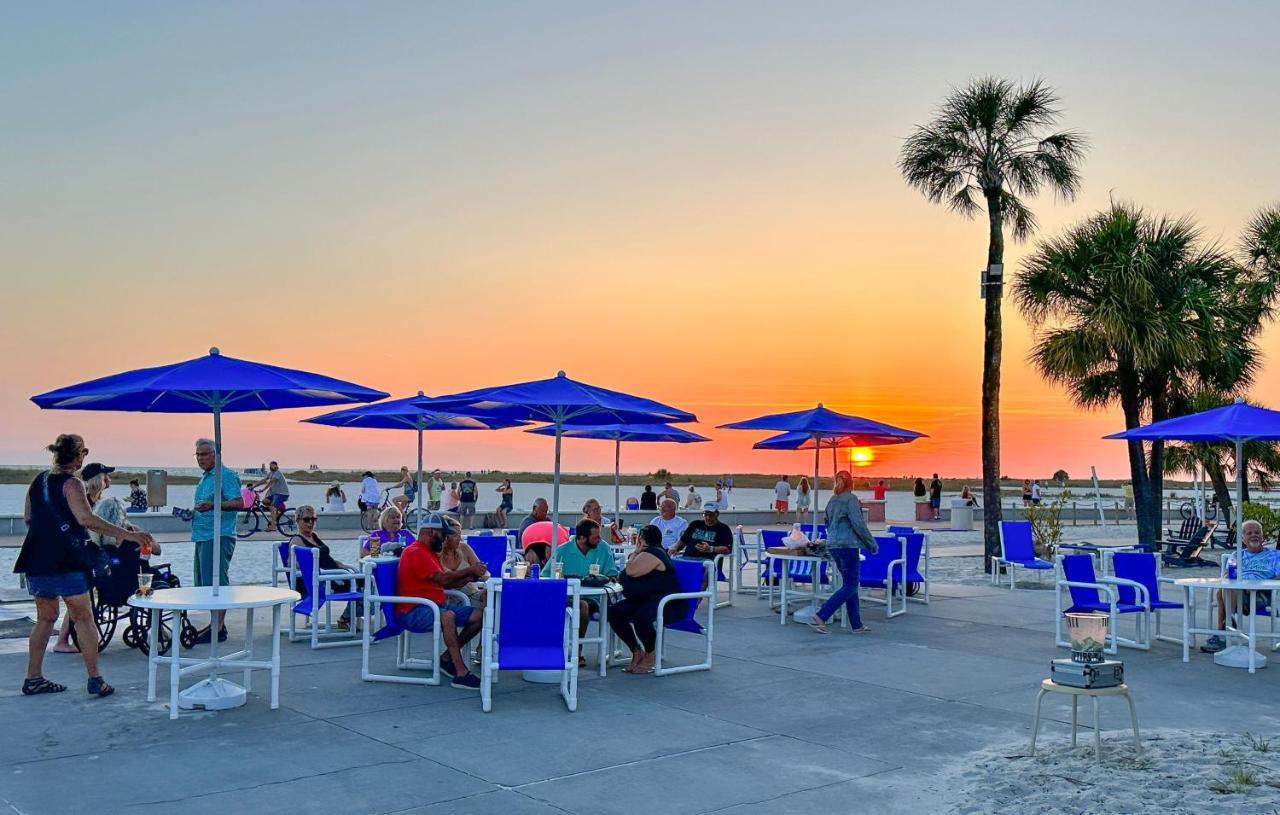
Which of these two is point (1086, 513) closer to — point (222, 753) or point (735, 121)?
point (735, 121)

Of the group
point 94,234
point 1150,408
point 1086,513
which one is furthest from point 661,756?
point 1086,513

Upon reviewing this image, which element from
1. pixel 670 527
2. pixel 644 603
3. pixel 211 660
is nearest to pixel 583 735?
pixel 644 603

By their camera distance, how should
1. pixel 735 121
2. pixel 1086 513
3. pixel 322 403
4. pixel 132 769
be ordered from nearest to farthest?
pixel 132 769 < pixel 322 403 < pixel 735 121 < pixel 1086 513

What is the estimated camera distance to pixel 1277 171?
2055 centimetres

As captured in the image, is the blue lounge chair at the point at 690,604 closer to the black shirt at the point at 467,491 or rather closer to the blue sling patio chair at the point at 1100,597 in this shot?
the blue sling patio chair at the point at 1100,597

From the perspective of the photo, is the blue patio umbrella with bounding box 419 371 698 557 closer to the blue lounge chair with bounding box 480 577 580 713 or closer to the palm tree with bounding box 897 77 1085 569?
the blue lounge chair with bounding box 480 577 580 713

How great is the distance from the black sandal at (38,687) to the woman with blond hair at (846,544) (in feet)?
21.5

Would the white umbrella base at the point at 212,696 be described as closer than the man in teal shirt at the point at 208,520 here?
Yes

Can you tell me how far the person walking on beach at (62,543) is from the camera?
22.6ft

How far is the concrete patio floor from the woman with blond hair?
124cm

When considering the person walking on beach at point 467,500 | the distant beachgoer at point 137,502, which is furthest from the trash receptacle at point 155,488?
the person walking on beach at point 467,500

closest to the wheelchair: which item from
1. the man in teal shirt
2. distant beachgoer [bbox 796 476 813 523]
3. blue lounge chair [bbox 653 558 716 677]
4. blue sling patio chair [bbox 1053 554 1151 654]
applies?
the man in teal shirt

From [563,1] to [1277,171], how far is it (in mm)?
13882

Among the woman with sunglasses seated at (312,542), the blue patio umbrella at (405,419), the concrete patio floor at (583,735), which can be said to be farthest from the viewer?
the blue patio umbrella at (405,419)
